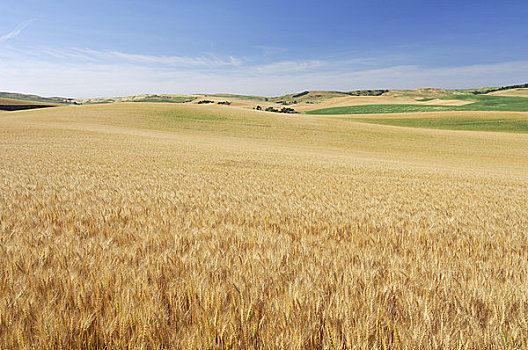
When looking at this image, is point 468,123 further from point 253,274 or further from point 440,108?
point 253,274

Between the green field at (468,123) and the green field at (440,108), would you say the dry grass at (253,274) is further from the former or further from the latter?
the green field at (440,108)

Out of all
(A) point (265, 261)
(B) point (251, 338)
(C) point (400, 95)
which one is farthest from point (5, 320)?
(C) point (400, 95)

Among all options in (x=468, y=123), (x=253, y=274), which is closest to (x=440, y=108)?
(x=468, y=123)

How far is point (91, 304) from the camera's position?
5.98 feet

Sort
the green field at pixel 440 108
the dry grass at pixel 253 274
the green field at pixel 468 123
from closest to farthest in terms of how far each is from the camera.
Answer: the dry grass at pixel 253 274, the green field at pixel 468 123, the green field at pixel 440 108

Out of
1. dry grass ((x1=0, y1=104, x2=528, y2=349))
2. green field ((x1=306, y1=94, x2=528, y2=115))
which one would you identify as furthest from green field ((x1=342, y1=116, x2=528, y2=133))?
dry grass ((x1=0, y1=104, x2=528, y2=349))

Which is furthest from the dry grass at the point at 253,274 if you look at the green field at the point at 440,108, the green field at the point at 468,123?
the green field at the point at 440,108

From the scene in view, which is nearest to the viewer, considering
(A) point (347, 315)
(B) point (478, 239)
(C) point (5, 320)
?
(C) point (5, 320)

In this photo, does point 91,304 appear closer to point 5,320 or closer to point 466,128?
point 5,320

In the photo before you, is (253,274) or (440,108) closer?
(253,274)

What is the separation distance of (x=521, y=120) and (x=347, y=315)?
85.6m

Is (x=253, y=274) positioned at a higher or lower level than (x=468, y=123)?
lower

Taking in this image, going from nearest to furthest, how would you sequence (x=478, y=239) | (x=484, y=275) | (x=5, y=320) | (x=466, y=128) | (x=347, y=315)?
(x=5, y=320), (x=347, y=315), (x=484, y=275), (x=478, y=239), (x=466, y=128)

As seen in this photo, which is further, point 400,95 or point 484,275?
point 400,95
